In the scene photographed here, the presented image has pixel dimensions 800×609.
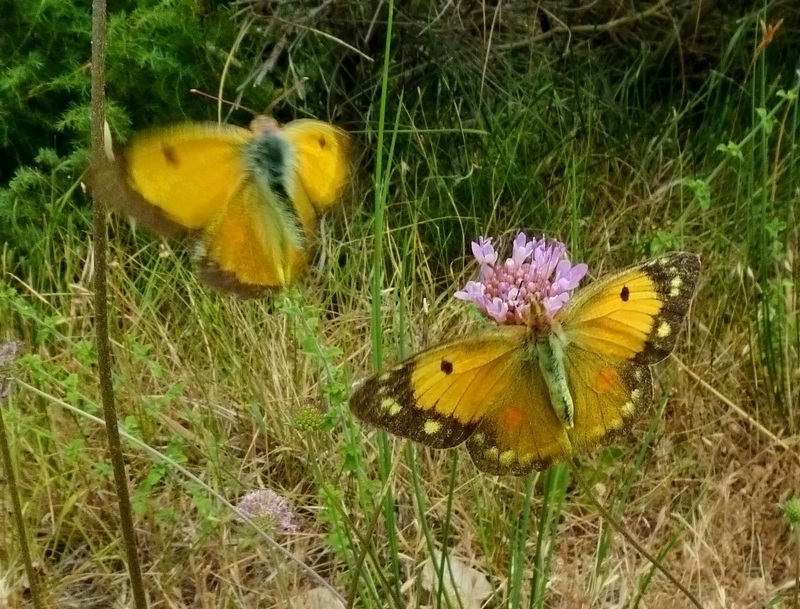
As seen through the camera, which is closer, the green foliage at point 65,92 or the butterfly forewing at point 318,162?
the butterfly forewing at point 318,162

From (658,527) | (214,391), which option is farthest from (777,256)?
(214,391)

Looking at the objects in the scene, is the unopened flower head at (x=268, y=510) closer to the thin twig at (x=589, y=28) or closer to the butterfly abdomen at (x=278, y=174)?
the butterfly abdomen at (x=278, y=174)

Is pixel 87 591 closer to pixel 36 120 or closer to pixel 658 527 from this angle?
pixel 658 527

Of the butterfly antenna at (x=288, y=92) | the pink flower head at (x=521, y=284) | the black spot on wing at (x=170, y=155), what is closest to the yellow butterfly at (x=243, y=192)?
the black spot on wing at (x=170, y=155)

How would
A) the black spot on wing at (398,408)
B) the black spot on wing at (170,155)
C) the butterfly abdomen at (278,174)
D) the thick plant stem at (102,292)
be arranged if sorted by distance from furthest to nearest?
the butterfly abdomen at (278,174) → the black spot on wing at (170,155) → the black spot on wing at (398,408) → the thick plant stem at (102,292)

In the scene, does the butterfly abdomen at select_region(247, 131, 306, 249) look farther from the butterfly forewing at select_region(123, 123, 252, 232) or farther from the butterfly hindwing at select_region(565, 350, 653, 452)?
the butterfly hindwing at select_region(565, 350, 653, 452)

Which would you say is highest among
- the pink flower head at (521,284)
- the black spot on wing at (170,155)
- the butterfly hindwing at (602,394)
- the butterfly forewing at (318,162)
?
the black spot on wing at (170,155)

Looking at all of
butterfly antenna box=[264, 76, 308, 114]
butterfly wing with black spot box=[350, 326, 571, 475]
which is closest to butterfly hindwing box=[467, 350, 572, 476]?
butterfly wing with black spot box=[350, 326, 571, 475]
